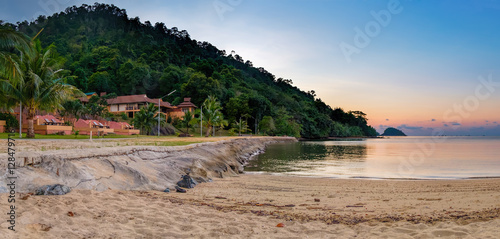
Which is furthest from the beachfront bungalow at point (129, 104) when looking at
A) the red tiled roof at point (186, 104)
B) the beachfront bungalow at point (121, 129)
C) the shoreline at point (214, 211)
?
the shoreline at point (214, 211)

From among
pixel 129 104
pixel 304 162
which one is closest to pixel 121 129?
pixel 304 162

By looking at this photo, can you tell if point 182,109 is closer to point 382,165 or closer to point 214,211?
point 382,165

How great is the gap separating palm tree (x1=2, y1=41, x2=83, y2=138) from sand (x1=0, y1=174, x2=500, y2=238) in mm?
22353

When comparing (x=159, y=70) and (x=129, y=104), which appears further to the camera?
(x=159, y=70)

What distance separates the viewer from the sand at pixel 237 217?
5.64m

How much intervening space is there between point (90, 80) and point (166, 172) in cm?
9899

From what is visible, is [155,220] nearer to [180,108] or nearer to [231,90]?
[180,108]

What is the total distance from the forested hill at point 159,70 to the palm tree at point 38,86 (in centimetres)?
6302

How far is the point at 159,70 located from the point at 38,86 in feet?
312

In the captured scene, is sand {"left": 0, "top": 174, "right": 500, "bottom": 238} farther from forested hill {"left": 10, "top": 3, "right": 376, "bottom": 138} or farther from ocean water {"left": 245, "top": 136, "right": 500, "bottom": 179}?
forested hill {"left": 10, "top": 3, "right": 376, "bottom": 138}

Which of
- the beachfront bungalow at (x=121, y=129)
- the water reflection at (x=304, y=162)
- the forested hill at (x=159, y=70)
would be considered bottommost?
the water reflection at (x=304, y=162)

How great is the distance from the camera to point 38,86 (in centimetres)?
2598

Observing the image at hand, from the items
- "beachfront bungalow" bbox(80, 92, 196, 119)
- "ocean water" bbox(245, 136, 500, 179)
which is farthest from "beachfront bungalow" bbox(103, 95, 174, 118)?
"ocean water" bbox(245, 136, 500, 179)

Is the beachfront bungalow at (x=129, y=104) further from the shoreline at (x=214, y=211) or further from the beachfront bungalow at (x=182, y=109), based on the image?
the shoreline at (x=214, y=211)
